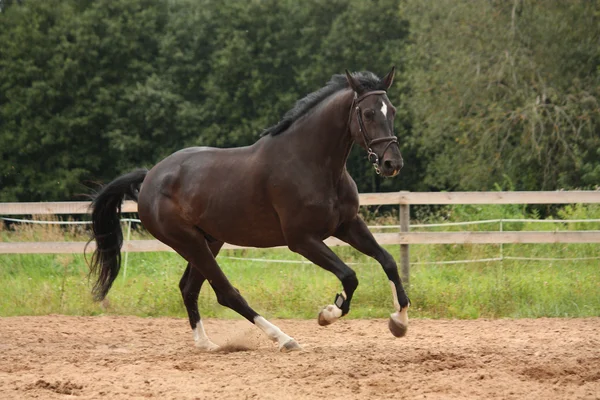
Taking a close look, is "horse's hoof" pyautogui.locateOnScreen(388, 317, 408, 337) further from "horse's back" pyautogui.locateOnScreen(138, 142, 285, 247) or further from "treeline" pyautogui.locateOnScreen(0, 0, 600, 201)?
"treeline" pyautogui.locateOnScreen(0, 0, 600, 201)

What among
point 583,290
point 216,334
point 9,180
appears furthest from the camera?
point 9,180

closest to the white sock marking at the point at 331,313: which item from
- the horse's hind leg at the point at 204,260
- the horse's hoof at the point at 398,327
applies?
the horse's hoof at the point at 398,327

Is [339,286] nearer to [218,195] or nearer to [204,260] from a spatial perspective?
[204,260]

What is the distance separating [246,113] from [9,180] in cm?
1085

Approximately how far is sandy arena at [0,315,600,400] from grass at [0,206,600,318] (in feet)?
2.22

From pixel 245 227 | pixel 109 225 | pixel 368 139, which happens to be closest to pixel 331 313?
pixel 245 227

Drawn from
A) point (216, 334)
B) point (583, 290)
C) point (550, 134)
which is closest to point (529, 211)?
point (550, 134)

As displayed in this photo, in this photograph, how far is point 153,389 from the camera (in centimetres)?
A: 512

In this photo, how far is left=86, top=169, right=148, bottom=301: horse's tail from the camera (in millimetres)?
7930

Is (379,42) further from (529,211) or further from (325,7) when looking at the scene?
(529,211)

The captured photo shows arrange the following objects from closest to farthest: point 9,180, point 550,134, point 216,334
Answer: point 216,334 < point 550,134 < point 9,180

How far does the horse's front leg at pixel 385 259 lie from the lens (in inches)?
243

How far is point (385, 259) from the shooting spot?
6.29m

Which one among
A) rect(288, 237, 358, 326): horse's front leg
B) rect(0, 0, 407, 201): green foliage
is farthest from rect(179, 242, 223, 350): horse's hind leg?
rect(0, 0, 407, 201): green foliage
